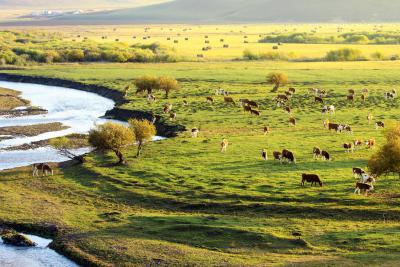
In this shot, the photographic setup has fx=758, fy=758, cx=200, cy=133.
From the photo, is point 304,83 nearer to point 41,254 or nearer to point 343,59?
point 343,59

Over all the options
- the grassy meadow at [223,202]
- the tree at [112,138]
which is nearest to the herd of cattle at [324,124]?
the grassy meadow at [223,202]

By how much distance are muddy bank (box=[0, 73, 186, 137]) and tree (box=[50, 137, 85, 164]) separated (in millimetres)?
6234

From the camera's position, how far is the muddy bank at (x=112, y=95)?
163 feet

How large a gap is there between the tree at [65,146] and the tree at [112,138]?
74.1 inches

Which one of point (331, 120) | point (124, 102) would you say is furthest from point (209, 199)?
point (124, 102)

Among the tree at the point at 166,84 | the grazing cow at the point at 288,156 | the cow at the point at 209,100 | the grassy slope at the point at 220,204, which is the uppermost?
the tree at the point at 166,84

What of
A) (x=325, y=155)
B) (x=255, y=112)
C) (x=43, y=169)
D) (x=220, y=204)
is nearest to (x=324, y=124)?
(x=255, y=112)

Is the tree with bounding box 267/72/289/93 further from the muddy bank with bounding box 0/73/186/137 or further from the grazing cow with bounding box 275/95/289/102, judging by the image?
the muddy bank with bounding box 0/73/186/137

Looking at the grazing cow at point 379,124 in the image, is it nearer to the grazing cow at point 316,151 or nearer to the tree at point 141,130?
the grazing cow at point 316,151

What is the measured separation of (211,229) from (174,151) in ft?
44.9

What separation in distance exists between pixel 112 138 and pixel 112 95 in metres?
32.0

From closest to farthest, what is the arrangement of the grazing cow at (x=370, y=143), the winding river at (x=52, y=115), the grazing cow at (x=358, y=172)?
1. the grazing cow at (x=358, y=172)
2. the grazing cow at (x=370, y=143)
3. the winding river at (x=52, y=115)

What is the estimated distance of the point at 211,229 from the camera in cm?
2775

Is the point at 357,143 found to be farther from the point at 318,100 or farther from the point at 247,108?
the point at 318,100
